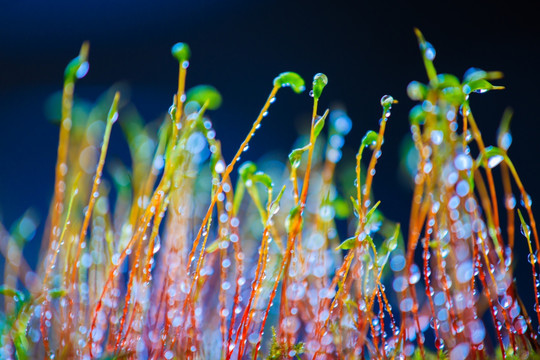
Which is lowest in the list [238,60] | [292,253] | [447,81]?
[292,253]

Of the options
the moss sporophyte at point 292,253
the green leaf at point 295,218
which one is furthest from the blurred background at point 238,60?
the green leaf at point 295,218

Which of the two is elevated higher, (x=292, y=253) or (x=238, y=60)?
(x=238, y=60)

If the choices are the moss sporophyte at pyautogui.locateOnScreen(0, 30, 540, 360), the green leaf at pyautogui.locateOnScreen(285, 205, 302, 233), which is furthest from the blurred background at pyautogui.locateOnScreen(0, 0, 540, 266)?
the green leaf at pyautogui.locateOnScreen(285, 205, 302, 233)

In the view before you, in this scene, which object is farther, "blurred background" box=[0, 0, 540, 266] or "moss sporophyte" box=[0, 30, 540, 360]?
"blurred background" box=[0, 0, 540, 266]

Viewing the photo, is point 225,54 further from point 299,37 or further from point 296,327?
point 296,327

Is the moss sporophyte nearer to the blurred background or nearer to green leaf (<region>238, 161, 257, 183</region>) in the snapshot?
green leaf (<region>238, 161, 257, 183</region>)

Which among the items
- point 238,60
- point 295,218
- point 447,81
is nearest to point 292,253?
point 295,218

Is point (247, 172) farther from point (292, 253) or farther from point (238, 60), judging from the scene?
point (238, 60)

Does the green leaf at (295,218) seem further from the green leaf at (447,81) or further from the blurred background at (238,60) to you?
the blurred background at (238,60)
